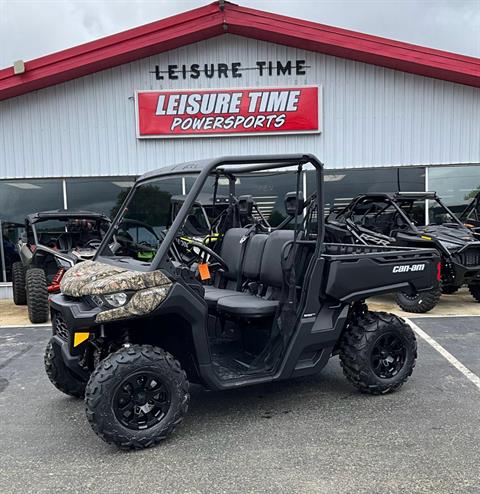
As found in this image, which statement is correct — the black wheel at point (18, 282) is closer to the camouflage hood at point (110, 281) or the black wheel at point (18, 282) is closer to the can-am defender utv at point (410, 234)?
the can-am defender utv at point (410, 234)

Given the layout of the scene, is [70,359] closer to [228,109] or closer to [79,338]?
[79,338]

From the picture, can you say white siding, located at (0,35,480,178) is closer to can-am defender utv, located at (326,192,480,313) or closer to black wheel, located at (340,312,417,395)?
can-am defender utv, located at (326,192,480,313)

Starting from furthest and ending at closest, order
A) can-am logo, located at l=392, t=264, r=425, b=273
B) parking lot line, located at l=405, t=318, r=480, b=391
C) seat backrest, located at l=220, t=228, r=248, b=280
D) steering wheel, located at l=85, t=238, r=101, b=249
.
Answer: steering wheel, located at l=85, t=238, r=101, b=249, seat backrest, located at l=220, t=228, r=248, b=280, parking lot line, located at l=405, t=318, r=480, b=391, can-am logo, located at l=392, t=264, r=425, b=273

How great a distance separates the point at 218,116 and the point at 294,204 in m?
6.43

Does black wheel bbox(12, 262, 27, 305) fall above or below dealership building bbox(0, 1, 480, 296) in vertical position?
below

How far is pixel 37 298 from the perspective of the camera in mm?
7098

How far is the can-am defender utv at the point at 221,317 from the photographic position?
3.15 metres

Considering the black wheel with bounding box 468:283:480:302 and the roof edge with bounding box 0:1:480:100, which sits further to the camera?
the roof edge with bounding box 0:1:480:100

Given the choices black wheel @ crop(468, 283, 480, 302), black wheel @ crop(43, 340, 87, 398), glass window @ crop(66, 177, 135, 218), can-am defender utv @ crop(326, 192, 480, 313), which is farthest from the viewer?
glass window @ crop(66, 177, 135, 218)

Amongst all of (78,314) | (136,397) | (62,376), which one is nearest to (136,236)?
(78,314)

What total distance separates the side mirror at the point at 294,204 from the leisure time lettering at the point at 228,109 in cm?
627

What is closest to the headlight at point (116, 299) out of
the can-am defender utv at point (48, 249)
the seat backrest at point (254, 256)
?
the seat backrest at point (254, 256)

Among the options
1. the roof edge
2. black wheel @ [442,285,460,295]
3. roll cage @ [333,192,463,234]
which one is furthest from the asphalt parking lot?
the roof edge

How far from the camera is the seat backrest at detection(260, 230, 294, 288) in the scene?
3.96 metres
